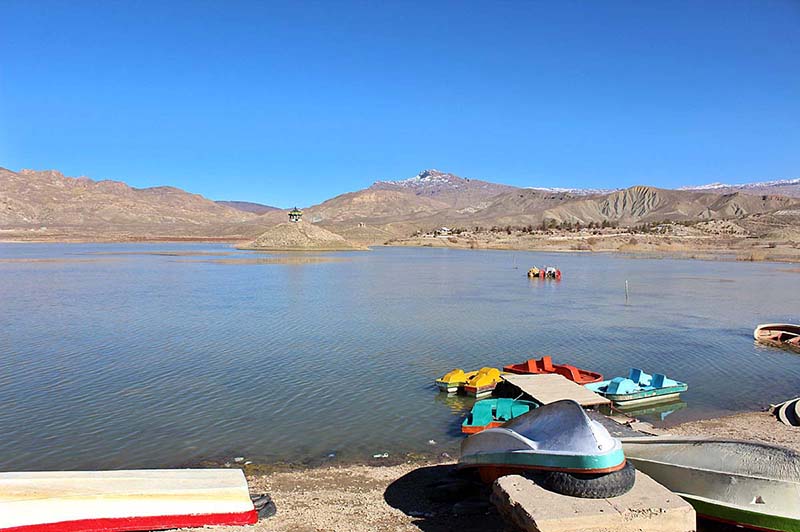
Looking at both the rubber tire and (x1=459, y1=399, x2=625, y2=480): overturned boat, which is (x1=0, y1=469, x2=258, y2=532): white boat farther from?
the rubber tire

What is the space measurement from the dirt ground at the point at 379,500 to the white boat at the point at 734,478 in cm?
38

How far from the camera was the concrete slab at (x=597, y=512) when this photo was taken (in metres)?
6.16

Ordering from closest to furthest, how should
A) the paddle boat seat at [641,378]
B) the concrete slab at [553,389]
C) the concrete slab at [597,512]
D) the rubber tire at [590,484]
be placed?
the concrete slab at [597,512], the rubber tire at [590,484], the concrete slab at [553,389], the paddle boat seat at [641,378]

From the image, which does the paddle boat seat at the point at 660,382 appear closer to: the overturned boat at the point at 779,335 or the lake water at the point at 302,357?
the lake water at the point at 302,357

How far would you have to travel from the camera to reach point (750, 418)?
44.9ft

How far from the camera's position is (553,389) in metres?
14.0

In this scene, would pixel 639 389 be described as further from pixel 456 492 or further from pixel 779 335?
pixel 779 335

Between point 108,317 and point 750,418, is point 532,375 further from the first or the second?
point 108,317

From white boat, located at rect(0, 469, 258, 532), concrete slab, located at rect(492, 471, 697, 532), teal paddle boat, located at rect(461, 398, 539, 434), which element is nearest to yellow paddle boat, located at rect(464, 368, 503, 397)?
teal paddle boat, located at rect(461, 398, 539, 434)

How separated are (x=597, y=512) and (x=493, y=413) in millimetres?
6186

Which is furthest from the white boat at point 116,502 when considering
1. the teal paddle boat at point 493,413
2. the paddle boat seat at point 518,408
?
the paddle boat seat at point 518,408

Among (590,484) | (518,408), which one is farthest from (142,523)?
(518,408)

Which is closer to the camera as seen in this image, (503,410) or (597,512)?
(597,512)

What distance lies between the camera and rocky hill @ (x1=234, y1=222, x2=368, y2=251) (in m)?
110
